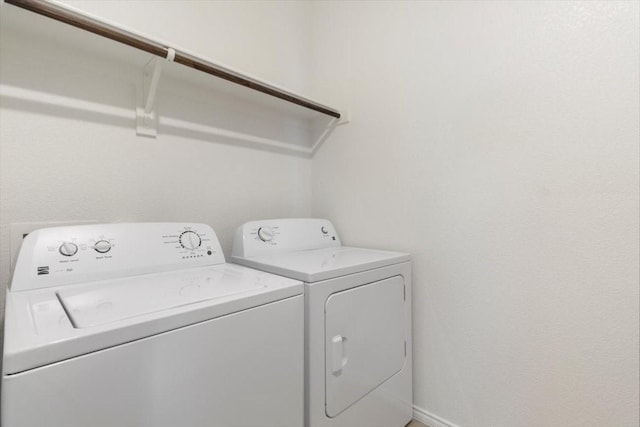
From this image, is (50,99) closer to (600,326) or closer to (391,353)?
(391,353)

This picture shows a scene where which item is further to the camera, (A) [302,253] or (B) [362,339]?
(A) [302,253]

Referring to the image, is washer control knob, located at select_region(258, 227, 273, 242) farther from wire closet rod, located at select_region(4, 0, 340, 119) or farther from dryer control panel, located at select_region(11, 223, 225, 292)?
wire closet rod, located at select_region(4, 0, 340, 119)

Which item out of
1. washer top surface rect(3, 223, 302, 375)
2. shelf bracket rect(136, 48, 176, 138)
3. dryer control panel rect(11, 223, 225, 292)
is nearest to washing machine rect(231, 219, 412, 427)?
washer top surface rect(3, 223, 302, 375)

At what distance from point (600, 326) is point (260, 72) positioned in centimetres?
191

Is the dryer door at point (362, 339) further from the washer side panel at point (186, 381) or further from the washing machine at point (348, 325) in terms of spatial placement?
the washer side panel at point (186, 381)

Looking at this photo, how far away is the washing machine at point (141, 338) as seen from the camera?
53cm

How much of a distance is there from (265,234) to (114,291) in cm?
70

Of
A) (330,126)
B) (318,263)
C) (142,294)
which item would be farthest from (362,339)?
(330,126)

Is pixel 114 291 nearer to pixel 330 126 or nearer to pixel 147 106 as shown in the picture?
pixel 147 106

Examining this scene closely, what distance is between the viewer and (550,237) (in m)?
1.10

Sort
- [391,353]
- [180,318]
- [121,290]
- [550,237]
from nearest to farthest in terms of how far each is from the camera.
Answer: [180,318]
[121,290]
[550,237]
[391,353]

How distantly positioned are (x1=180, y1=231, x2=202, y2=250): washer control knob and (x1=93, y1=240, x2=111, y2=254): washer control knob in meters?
0.24

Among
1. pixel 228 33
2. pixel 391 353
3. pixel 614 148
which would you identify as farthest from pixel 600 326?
pixel 228 33

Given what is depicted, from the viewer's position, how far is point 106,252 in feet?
3.29
